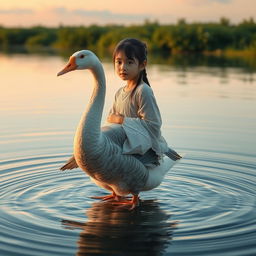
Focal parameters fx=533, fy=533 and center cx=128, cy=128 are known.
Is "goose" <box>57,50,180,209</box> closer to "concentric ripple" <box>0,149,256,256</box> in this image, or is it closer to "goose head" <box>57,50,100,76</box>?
"goose head" <box>57,50,100,76</box>

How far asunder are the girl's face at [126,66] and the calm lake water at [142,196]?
1.55 metres

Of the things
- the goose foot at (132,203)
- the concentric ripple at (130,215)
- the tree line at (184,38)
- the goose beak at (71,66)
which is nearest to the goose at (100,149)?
the goose beak at (71,66)

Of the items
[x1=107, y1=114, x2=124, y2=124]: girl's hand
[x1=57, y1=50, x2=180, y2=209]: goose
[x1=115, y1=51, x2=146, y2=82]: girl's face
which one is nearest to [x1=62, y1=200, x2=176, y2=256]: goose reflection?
[x1=57, y1=50, x2=180, y2=209]: goose

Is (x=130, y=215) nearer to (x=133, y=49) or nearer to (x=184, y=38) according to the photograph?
(x=133, y=49)

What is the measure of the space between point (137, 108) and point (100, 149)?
30.8 inches

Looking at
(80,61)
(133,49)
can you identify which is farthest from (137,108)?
(80,61)

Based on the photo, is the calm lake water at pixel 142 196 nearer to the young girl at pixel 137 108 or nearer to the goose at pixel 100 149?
the goose at pixel 100 149

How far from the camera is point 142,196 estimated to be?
6672 millimetres

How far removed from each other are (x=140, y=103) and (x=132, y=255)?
1728 mm

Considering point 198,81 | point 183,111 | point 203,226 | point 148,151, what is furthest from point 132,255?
point 198,81

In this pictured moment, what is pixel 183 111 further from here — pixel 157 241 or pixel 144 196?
pixel 157 241

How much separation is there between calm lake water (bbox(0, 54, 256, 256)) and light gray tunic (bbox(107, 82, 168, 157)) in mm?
783

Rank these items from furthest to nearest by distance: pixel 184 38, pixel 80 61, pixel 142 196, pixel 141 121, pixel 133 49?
1. pixel 184 38
2. pixel 142 196
3. pixel 141 121
4. pixel 133 49
5. pixel 80 61

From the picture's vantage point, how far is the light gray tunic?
5703 mm
